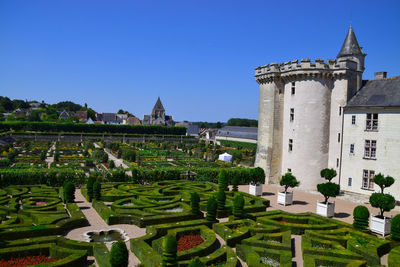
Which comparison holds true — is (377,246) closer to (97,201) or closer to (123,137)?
(97,201)

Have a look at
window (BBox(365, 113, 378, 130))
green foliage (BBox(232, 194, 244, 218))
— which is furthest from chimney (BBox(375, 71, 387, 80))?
green foliage (BBox(232, 194, 244, 218))

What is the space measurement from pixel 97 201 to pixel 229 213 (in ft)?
26.0

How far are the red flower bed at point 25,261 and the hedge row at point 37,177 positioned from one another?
13109 mm

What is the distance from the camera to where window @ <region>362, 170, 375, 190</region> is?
2255 cm

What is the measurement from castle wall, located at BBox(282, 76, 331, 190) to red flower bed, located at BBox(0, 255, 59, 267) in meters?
20.5

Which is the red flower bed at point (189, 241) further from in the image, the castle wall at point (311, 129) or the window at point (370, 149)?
the window at point (370, 149)

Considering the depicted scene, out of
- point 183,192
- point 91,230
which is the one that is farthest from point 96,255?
point 183,192

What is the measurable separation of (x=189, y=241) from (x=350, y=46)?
2194cm

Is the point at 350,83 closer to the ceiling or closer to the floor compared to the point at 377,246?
closer to the ceiling

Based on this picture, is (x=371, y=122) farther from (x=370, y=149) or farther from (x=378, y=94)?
(x=378, y=94)

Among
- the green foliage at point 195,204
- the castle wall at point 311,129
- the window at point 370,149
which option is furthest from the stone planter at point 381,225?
the green foliage at point 195,204

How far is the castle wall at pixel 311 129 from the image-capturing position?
25.5m

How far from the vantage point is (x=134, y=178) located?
24844mm

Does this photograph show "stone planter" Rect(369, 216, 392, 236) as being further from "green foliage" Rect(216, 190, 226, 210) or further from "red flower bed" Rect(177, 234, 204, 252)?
"red flower bed" Rect(177, 234, 204, 252)
